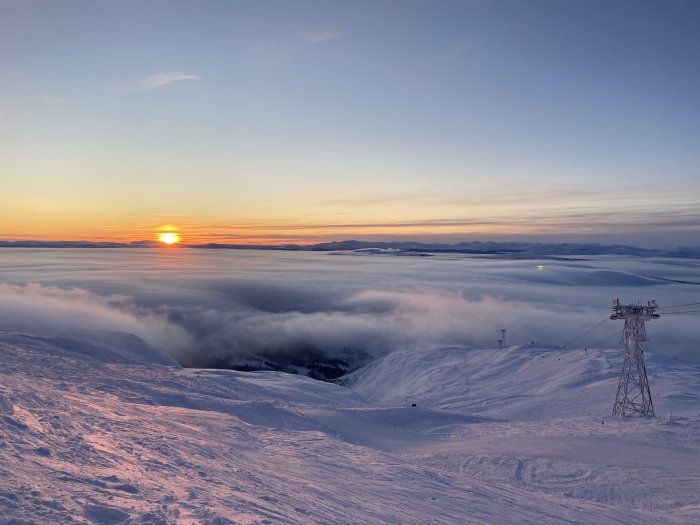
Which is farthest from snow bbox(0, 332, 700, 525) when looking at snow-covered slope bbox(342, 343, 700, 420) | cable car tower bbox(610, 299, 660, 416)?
cable car tower bbox(610, 299, 660, 416)

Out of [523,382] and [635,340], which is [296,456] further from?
[523,382]

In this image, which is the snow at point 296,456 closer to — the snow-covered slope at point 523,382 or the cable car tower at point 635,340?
the snow-covered slope at point 523,382

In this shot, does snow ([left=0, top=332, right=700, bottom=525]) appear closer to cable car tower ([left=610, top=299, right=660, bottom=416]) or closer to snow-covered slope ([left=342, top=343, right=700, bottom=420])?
snow-covered slope ([left=342, top=343, right=700, bottom=420])

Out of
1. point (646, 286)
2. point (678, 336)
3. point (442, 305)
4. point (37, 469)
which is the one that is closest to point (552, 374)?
point (37, 469)

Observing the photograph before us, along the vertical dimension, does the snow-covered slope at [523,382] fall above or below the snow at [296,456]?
below

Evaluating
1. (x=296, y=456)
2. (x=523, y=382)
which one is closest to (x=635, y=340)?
(x=523, y=382)

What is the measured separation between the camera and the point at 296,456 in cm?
1534

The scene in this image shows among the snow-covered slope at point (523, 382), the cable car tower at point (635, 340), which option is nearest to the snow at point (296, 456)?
the snow-covered slope at point (523, 382)

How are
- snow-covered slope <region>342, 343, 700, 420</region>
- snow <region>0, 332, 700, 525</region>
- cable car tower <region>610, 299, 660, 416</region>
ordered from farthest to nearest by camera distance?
snow-covered slope <region>342, 343, 700, 420</region> → cable car tower <region>610, 299, 660, 416</region> → snow <region>0, 332, 700, 525</region>

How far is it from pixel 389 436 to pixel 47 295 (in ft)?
393

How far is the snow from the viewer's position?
8539 mm

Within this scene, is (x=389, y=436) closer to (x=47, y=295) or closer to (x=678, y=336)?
(x=678, y=336)

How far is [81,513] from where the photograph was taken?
277 inches

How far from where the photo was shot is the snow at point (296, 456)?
854 cm
